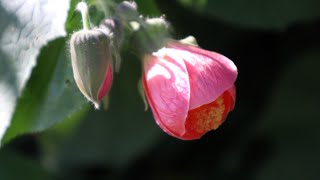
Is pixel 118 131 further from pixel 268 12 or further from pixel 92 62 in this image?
pixel 92 62

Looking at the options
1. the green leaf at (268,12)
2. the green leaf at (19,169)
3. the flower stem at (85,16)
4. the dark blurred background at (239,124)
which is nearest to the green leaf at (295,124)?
the dark blurred background at (239,124)

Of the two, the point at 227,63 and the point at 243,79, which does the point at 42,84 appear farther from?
the point at 243,79

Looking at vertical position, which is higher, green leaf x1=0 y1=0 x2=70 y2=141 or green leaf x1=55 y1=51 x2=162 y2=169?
green leaf x1=0 y1=0 x2=70 y2=141

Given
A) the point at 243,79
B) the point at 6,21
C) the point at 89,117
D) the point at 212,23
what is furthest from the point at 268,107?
the point at 6,21

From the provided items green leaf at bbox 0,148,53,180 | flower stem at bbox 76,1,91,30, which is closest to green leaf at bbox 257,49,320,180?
green leaf at bbox 0,148,53,180

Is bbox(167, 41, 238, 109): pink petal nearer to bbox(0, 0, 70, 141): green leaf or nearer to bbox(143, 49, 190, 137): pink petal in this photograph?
bbox(143, 49, 190, 137): pink petal

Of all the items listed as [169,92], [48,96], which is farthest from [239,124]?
[169,92]

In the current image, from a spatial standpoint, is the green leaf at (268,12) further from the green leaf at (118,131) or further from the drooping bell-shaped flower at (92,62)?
the drooping bell-shaped flower at (92,62)
